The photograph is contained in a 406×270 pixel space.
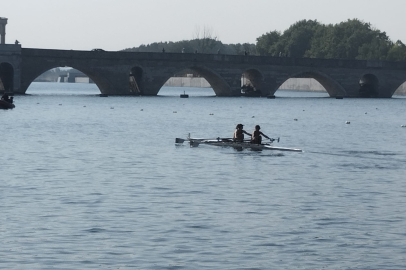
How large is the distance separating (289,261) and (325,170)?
1768 centimetres

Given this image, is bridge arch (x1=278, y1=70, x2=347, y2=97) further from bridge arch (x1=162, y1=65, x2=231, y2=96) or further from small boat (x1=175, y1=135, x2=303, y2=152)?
small boat (x1=175, y1=135, x2=303, y2=152)

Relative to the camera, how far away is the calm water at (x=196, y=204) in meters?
19.5

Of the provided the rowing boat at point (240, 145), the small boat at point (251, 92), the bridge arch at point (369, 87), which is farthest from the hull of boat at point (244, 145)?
the bridge arch at point (369, 87)

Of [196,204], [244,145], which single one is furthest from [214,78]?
[196,204]

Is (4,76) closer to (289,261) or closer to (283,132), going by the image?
(283,132)

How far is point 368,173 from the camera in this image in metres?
35.3

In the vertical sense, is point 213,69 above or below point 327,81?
above

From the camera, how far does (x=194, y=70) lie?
123312 mm

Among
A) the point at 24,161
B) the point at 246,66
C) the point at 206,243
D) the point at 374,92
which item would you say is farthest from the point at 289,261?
the point at 374,92

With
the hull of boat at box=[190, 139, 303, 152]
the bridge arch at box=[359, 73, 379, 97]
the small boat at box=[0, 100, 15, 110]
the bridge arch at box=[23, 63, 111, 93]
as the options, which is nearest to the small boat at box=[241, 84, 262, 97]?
the bridge arch at box=[359, 73, 379, 97]

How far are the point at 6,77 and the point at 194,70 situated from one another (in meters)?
23.2

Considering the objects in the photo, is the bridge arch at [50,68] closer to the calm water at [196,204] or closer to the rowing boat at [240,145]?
the calm water at [196,204]

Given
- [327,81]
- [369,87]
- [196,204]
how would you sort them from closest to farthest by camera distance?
[196,204] < [327,81] < [369,87]

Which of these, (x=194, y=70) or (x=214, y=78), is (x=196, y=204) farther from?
(x=214, y=78)
